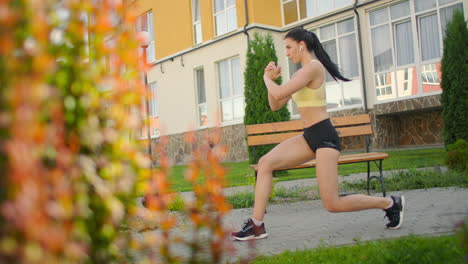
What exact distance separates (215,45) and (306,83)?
15.7 m

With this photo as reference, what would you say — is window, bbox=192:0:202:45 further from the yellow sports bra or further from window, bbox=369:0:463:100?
the yellow sports bra

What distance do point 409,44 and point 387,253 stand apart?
1379cm

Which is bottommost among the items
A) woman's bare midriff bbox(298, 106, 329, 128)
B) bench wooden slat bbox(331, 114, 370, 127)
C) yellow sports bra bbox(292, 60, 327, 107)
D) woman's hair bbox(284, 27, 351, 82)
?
woman's bare midriff bbox(298, 106, 329, 128)

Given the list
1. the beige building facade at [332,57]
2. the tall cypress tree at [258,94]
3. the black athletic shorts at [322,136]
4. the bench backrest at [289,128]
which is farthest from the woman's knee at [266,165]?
the beige building facade at [332,57]

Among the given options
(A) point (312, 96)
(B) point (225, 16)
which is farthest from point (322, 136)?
(B) point (225, 16)

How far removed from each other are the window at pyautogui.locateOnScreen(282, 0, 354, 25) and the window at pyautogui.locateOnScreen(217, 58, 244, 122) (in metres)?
2.81

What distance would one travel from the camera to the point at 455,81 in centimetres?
923

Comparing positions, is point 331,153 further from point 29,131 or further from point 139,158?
point 29,131

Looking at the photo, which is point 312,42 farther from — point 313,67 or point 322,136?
point 322,136

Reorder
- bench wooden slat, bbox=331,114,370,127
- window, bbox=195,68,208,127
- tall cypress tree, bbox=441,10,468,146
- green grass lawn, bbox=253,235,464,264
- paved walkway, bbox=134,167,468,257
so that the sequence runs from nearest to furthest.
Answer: green grass lawn, bbox=253,235,464,264
paved walkway, bbox=134,167,468,257
bench wooden slat, bbox=331,114,370,127
tall cypress tree, bbox=441,10,468,146
window, bbox=195,68,208,127

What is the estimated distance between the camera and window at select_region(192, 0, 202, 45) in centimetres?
2058

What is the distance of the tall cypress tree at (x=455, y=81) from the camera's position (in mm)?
9117

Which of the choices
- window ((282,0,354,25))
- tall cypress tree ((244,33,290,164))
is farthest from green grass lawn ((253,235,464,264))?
window ((282,0,354,25))

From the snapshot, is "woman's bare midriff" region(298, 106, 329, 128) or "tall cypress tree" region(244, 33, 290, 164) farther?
"tall cypress tree" region(244, 33, 290, 164)
